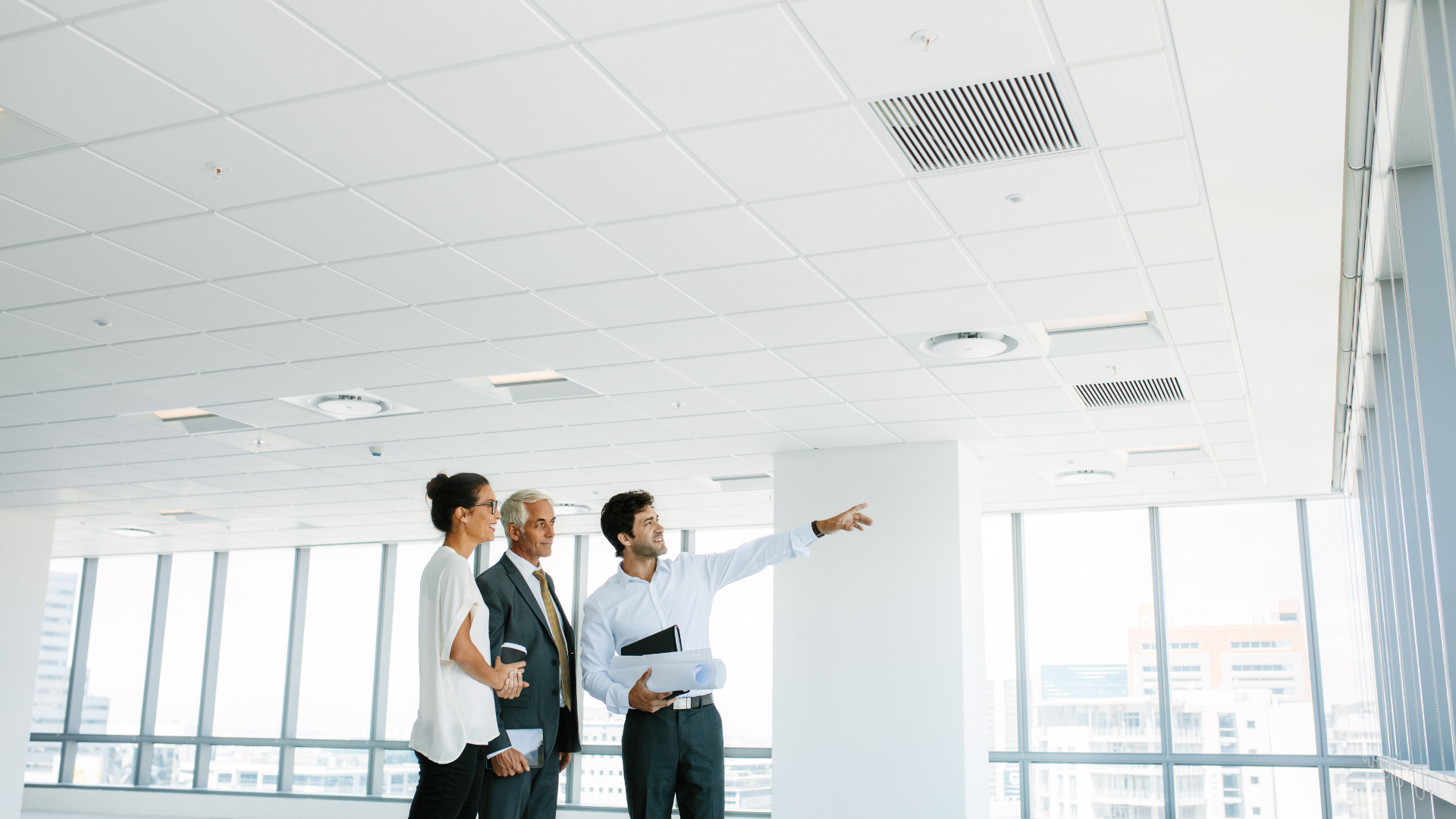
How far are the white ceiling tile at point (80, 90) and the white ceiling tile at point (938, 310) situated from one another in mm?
3095

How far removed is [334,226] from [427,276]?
2.00ft

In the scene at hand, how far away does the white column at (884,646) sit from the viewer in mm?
7945

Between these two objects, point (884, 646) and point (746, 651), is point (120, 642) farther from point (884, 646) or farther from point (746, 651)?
point (884, 646)

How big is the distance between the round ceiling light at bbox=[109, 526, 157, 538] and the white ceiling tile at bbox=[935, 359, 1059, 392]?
32.2ft

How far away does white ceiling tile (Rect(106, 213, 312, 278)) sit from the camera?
4.67 metres

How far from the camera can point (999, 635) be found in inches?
434

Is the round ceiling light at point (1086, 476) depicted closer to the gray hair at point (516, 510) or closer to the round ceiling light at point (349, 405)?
the round ceiling light at point (349, 405)

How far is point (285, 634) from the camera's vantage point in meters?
14.0

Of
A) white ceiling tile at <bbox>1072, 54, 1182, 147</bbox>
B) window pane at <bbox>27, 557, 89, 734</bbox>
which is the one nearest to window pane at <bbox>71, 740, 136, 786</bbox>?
window pane at <bbox>27, 557, 89, 734</bbox>

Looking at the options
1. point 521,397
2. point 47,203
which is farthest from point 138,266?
point 521,397

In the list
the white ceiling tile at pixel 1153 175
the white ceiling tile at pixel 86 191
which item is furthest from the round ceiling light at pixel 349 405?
the white ceiling tile at pixel 1153 175

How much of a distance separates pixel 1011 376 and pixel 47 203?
4.90m

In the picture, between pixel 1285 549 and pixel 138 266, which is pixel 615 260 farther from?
pixel 1285 549

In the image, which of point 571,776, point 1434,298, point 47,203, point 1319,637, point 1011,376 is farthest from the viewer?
point 571,776
